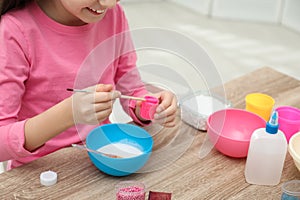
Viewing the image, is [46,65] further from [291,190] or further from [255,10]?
[255,10]

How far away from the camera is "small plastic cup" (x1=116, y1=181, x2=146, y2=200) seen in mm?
1017

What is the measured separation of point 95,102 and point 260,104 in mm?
543

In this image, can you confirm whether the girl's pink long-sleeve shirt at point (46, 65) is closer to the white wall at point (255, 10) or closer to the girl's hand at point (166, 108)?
the girl's hand at point (166, 108)

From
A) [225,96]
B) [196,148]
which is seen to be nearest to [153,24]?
[225,96]

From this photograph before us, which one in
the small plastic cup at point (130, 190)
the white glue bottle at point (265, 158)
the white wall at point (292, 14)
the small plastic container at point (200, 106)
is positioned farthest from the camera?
the white wall at point (292, 14)

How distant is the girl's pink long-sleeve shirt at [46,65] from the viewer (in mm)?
1134

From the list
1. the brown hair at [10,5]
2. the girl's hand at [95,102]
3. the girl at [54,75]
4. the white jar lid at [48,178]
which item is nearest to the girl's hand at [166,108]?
the girl at [54,75]

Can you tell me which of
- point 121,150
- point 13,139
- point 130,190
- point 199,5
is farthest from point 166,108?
point 199,5

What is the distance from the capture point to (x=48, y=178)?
1074 millimetres

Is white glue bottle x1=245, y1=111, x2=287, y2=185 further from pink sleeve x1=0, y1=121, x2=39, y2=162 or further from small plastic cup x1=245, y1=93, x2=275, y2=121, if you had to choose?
pink sleeve x1=0, y1=121, x2=39, y2=162

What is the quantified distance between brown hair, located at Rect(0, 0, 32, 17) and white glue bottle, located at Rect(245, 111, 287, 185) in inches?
24.5

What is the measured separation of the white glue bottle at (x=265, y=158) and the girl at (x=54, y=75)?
0.70ft

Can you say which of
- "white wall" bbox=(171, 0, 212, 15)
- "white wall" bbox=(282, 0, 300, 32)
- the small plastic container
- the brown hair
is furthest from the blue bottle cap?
"white wall" bbox=(171, 0, 212, 15)

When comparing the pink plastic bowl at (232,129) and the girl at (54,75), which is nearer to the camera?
the girl at (54,75)
